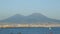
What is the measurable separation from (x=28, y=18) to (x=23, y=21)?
3.0 inches

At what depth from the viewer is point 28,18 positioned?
154 centimetres

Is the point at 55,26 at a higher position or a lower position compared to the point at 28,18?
lower

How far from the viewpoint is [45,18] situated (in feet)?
5.05
